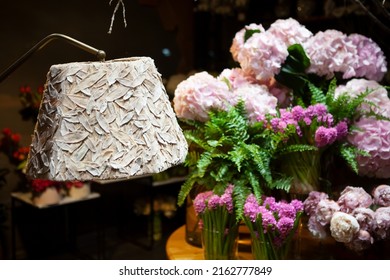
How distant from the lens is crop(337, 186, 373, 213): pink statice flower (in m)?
1.15

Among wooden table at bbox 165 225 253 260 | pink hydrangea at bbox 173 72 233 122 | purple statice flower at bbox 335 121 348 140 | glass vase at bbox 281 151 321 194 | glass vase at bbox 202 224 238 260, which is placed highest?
pink hydrangea at bbox 173 72 233 122

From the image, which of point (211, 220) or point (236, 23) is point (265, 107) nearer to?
point (211, 220)

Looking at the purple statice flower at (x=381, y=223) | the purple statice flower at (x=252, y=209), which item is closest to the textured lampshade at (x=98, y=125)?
the purple statice flower at (x=252, y=209)

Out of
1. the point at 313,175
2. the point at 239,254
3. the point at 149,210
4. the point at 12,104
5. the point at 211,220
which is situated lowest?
the point at 149,210

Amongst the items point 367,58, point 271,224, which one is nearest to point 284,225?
point 271,224

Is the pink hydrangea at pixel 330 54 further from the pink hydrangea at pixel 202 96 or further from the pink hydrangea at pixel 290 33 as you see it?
the pink hydrangea at pixel 202 96

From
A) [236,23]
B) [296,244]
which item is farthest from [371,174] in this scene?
[236,23]

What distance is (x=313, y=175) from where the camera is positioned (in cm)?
128

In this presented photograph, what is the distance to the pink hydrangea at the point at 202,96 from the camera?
126 centimetres

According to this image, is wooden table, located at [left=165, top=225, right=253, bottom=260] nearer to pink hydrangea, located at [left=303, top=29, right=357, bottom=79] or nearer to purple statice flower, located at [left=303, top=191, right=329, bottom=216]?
purple statice flower, located at [left=303, top=191, right=329, bottom=216]

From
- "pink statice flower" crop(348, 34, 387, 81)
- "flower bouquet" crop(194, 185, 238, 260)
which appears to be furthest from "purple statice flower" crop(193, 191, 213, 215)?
"pink statice flower" crop(348, 34, 387, 81)

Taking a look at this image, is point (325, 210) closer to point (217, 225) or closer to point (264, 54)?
A: point (217, 225)

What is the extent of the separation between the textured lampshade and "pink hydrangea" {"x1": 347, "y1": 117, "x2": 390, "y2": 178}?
2.23ft
